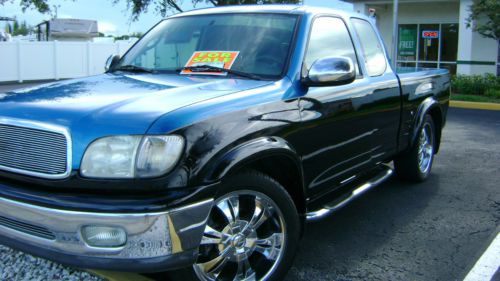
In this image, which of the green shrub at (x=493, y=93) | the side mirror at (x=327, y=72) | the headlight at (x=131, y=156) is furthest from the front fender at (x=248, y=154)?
the green shrub at (x=493, y=93)

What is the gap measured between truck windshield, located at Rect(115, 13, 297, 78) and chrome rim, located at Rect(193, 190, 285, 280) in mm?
973

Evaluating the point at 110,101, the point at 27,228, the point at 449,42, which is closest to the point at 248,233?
the point at 110,101

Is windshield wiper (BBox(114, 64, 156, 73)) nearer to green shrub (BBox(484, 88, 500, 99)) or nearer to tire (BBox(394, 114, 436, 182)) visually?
tire (BBox(394, 114, 436, 182))

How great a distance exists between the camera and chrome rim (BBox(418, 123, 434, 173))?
5.93m

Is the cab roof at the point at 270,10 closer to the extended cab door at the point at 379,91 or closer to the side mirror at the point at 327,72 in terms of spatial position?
the extended cab door at the point at 379,91

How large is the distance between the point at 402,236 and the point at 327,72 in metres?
1.74

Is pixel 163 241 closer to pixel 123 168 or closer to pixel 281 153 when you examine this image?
pixel 123 168

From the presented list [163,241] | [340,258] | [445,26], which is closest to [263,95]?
[163,241]

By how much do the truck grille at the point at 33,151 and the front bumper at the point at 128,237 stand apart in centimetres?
20

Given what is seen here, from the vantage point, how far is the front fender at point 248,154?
2.67 metres

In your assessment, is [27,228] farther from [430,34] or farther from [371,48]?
[430,34]

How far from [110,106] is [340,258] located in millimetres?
2117

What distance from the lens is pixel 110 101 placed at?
287 cm

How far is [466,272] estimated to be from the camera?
3668 millimetres
